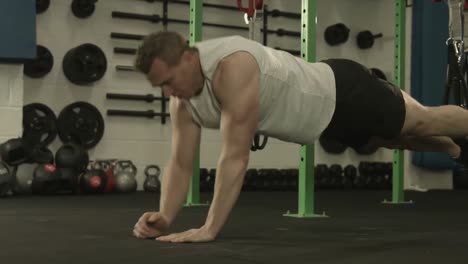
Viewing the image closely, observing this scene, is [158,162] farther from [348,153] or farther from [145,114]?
[348,153]

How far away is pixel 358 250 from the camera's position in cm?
200

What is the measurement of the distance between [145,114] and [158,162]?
45 centimetres

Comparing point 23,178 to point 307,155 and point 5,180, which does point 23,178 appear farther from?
point 307,155

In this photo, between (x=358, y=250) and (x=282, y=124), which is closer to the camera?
A: (x=358, y=250)

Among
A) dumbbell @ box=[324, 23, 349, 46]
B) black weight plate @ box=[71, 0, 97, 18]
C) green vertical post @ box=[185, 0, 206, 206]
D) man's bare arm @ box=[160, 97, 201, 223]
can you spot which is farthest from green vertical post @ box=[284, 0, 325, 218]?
dumbbell @ box=[324, 23, 349, 46]

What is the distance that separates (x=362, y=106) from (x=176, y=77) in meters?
0.83

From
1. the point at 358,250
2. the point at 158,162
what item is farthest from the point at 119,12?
the point at 358,250

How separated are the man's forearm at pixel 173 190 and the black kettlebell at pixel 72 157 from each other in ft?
9.41

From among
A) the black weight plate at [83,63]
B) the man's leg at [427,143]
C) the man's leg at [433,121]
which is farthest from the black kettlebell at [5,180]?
the man's leg at [433,121]

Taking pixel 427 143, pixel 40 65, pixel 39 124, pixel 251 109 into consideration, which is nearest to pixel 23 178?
pixel 39 124

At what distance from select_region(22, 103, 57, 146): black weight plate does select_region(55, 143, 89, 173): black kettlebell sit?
0.79 feet

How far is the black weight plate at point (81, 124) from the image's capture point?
17.4 ft

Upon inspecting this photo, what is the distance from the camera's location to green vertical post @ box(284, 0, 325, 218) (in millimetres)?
3240

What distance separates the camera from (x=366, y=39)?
6.74 metres
